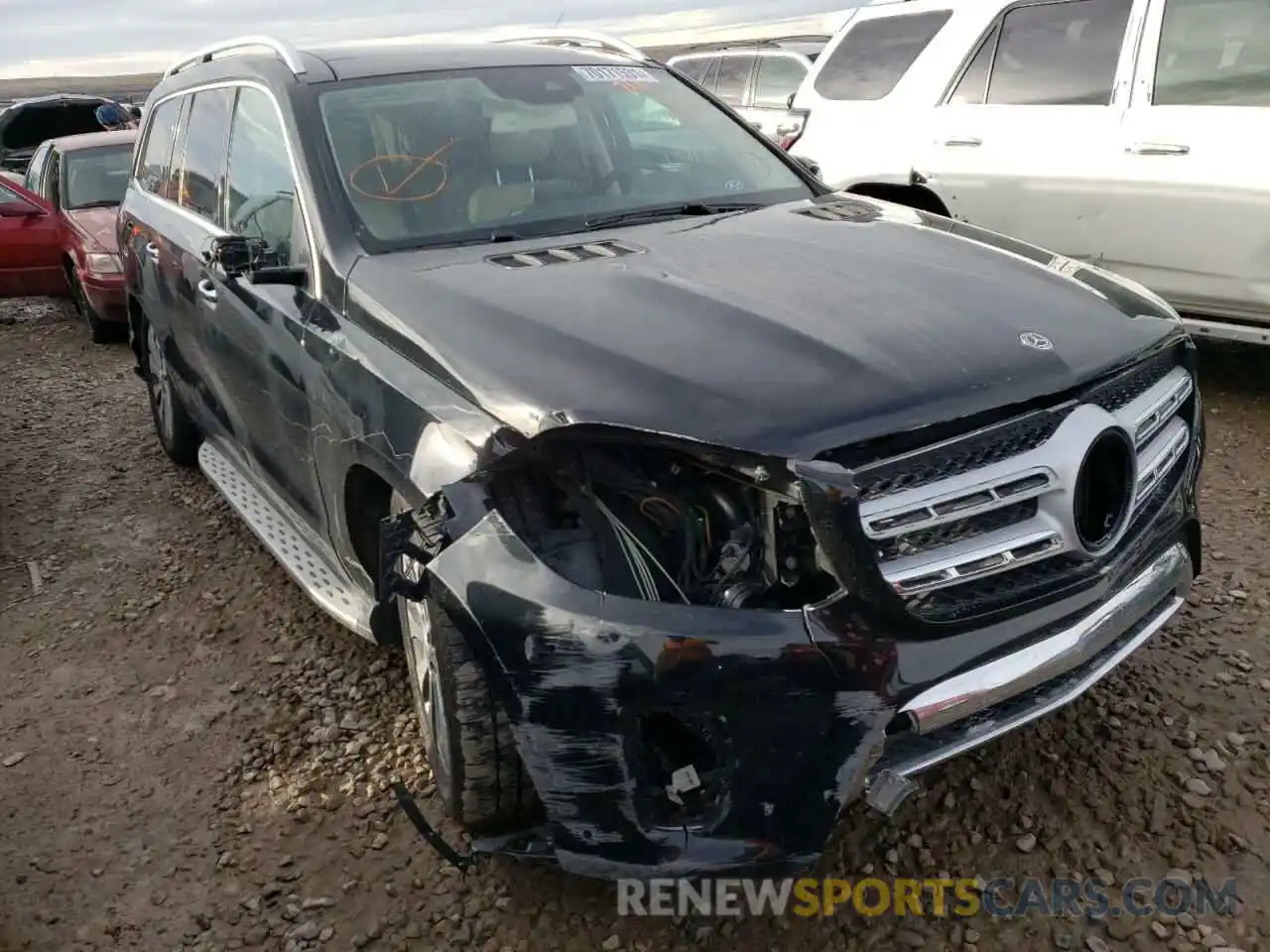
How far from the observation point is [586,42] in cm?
423

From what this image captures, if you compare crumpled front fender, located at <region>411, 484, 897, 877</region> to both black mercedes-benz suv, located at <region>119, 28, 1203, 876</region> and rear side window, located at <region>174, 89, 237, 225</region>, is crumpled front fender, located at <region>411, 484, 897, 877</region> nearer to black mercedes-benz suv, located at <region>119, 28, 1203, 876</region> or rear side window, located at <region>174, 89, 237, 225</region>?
black mercedes-benz suv, located at <region>119, 28, 1203, 876</region>

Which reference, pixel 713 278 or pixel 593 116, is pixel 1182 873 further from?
pixel 593 116

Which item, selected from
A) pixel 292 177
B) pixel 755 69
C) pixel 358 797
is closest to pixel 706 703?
pixel 358 797

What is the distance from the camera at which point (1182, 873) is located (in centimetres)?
243

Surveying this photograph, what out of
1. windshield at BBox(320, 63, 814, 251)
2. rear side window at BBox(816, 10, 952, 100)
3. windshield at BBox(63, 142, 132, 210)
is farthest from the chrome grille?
windshield at BBox(63, 142, 132, 210)

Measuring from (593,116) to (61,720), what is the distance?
8.05ft

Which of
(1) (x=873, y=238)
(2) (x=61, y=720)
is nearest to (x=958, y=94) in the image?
(1) (x=873, y=238)

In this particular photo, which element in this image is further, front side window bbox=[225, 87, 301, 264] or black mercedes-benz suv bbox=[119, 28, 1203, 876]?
front side window bbox=[225, 87, 301, 264]

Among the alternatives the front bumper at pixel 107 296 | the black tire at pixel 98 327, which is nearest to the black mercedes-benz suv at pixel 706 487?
the front bumper at pixel 107 296

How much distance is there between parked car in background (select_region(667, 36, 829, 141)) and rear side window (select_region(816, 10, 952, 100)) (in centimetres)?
409

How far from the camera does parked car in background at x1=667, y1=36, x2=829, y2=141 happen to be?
434 inches

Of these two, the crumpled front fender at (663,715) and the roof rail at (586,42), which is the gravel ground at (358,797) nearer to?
the crumpled front fender at (663,715)

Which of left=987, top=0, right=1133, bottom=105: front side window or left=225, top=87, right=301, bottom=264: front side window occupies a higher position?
left=987, top=0, right=1133, bottom=105: front side window

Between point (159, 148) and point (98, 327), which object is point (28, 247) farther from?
point (159, 148)
